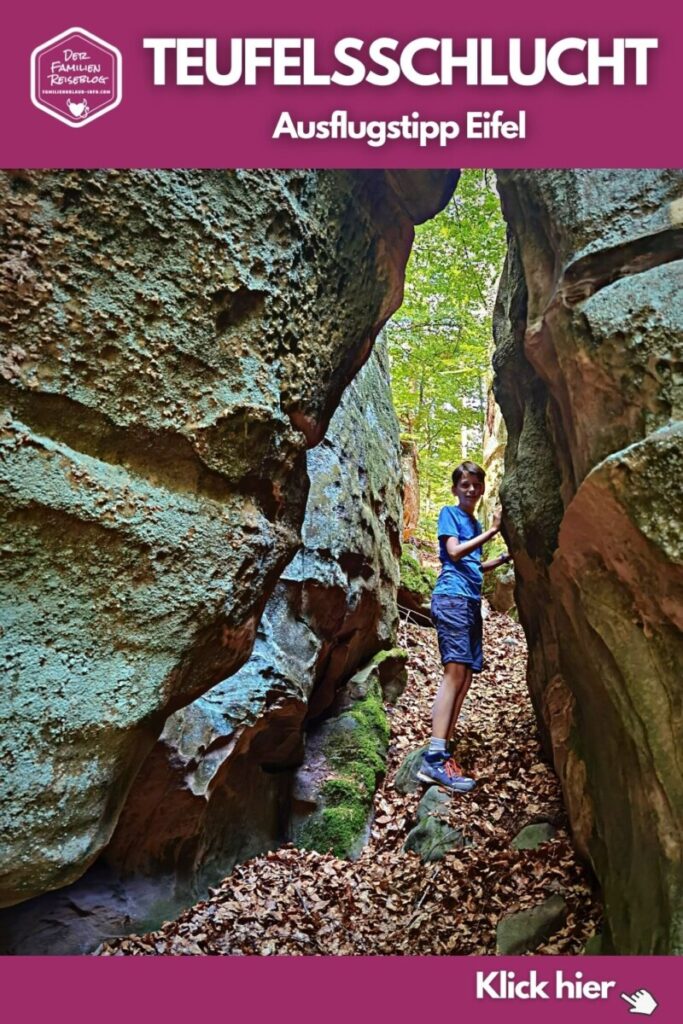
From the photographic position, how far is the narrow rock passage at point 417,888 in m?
4.18

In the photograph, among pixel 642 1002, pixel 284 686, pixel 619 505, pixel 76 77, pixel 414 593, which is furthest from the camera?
pixel 414 593

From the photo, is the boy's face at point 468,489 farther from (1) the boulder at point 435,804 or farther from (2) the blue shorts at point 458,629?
(1) the boulder at point 435,804

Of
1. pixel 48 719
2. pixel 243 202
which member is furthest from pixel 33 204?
pixel 48 719

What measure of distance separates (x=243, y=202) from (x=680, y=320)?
238 cm

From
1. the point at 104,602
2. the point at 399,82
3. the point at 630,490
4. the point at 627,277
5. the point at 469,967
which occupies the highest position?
the point at 399,82

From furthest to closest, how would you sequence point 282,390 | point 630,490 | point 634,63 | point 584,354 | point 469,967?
1. point 282,390
2. point 584,354
3. point 634,63
4. point 630,490
5. point 469,967

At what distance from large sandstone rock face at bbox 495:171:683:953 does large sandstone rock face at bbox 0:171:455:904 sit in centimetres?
162

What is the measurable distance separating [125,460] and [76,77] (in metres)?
1.86

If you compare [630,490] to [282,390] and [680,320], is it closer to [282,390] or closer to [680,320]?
[680,320]

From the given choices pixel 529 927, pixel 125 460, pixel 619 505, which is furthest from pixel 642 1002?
pixel 125 460

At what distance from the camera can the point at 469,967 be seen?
2.72 meters

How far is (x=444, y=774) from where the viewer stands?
5.76 meters

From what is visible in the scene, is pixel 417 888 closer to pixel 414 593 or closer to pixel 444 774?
pixel 444 774

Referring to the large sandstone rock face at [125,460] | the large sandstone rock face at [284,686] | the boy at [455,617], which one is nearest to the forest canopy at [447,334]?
the large sandstone rock face at [284,686]
